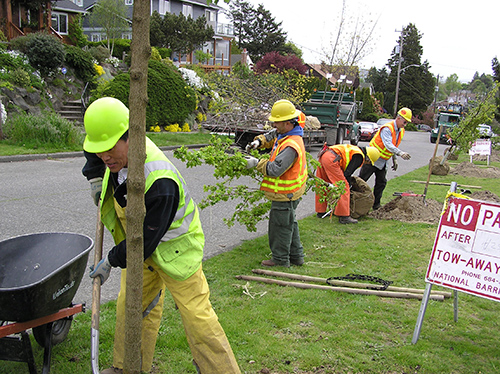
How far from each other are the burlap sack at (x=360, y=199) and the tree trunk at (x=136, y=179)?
626cm

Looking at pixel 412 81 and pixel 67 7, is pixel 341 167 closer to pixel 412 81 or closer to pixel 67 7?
pixel 67 7

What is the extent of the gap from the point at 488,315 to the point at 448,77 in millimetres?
151545

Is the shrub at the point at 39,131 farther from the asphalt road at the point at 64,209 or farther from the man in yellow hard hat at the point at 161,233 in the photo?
the man in yellow hard hat at the point at 161,233

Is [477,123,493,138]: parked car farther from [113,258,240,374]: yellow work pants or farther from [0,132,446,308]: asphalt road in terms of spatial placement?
[113,258,240,374]: yellow work pants

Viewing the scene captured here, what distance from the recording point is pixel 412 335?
3836 millimetres

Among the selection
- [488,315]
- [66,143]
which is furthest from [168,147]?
[488,315]

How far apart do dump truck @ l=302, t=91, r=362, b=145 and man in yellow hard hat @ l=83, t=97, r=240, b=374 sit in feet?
56.3

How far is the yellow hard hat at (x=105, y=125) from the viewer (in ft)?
7.91

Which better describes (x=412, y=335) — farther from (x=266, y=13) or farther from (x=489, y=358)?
(x=266, y=13)

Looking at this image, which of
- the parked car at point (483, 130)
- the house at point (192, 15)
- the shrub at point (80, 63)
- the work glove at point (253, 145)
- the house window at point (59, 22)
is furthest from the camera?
the house at point (192, 15)

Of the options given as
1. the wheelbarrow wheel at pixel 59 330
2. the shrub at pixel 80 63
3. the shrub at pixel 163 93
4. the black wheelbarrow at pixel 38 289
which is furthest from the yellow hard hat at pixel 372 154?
the shrub at pixel 80 63

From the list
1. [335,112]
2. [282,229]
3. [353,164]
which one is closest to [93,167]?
[282,229]

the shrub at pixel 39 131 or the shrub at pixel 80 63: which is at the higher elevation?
the shrub at pixel 80 63

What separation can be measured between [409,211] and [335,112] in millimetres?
11672
